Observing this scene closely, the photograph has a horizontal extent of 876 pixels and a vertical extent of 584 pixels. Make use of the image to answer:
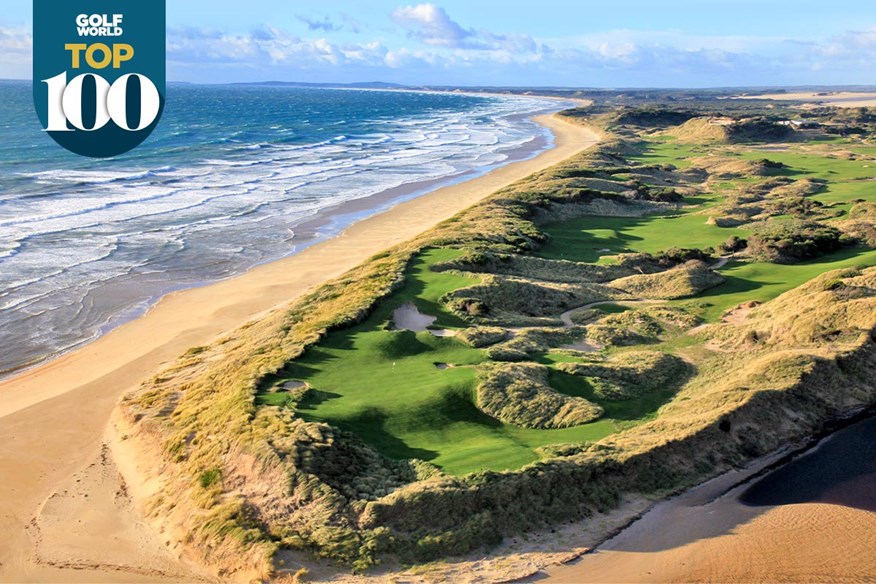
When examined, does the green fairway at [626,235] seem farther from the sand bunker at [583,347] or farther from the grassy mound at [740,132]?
the grassy mound at [740,132]

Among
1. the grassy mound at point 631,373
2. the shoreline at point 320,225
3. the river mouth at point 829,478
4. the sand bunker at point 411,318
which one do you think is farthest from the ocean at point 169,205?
the river mouth at point 829,478

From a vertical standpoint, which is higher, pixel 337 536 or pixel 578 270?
pixel 578 270

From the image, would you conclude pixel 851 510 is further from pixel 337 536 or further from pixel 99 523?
pixel 99 523

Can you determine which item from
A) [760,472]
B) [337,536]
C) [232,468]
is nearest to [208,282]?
[232,468]

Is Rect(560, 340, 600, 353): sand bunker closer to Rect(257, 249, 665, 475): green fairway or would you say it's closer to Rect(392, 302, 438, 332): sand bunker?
Rect(257, 249, 665, 475): green fairway

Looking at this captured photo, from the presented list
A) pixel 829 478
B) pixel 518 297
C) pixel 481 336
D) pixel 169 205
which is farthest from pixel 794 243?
pixel 169 205
